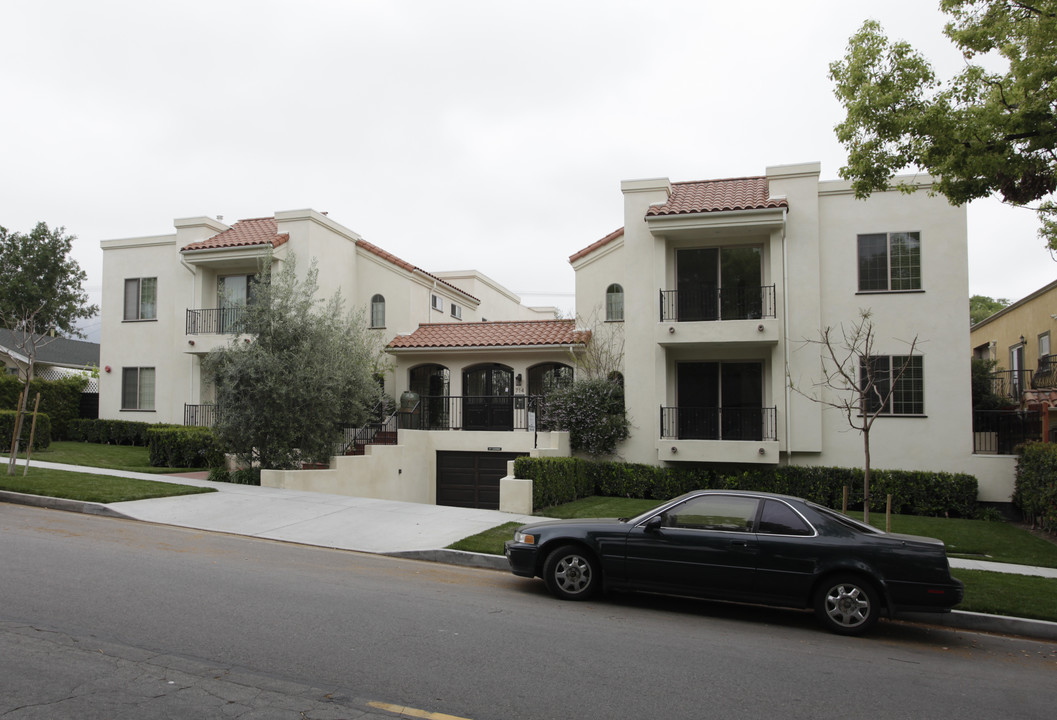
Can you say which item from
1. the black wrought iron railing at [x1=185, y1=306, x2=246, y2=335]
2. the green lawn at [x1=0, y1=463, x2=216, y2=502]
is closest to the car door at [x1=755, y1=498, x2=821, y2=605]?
the green lawn at [x1=0, y1=463, x2=216, y2=502]

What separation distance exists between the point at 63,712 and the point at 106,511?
9.31m

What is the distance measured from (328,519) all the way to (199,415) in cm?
1324

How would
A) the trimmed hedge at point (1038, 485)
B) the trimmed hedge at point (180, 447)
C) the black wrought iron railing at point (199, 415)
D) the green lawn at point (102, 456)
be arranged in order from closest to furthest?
1. the trimmed hedge at point (1038, 485)
2. the green lawn at point (102, 456)
3. the trimmed hedge at point (180, 447)
4. the black wrought iron railing at point (199, 415)

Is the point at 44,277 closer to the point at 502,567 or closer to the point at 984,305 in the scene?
the point at 502,567

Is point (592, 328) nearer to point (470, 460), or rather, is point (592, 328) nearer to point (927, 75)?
point (470, 460)

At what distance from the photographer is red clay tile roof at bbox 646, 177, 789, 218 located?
60.6 feet

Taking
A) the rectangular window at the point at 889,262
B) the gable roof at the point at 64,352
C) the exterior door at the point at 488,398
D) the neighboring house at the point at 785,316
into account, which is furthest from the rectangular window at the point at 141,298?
the rectangular window at the point at 889,262

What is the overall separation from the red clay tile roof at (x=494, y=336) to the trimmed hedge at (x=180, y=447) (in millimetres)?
5817

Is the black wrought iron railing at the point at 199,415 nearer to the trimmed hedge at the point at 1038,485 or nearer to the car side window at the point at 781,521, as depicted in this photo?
the car side window at the point at 781,521

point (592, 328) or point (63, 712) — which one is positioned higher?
point (592, 328)

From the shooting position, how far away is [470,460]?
819 inches

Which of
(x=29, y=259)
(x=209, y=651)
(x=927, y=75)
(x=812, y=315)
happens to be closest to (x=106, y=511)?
(x=209, y=651)

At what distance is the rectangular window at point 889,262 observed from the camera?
720 inches

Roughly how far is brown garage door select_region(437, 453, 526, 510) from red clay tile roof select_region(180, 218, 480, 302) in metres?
7.47
